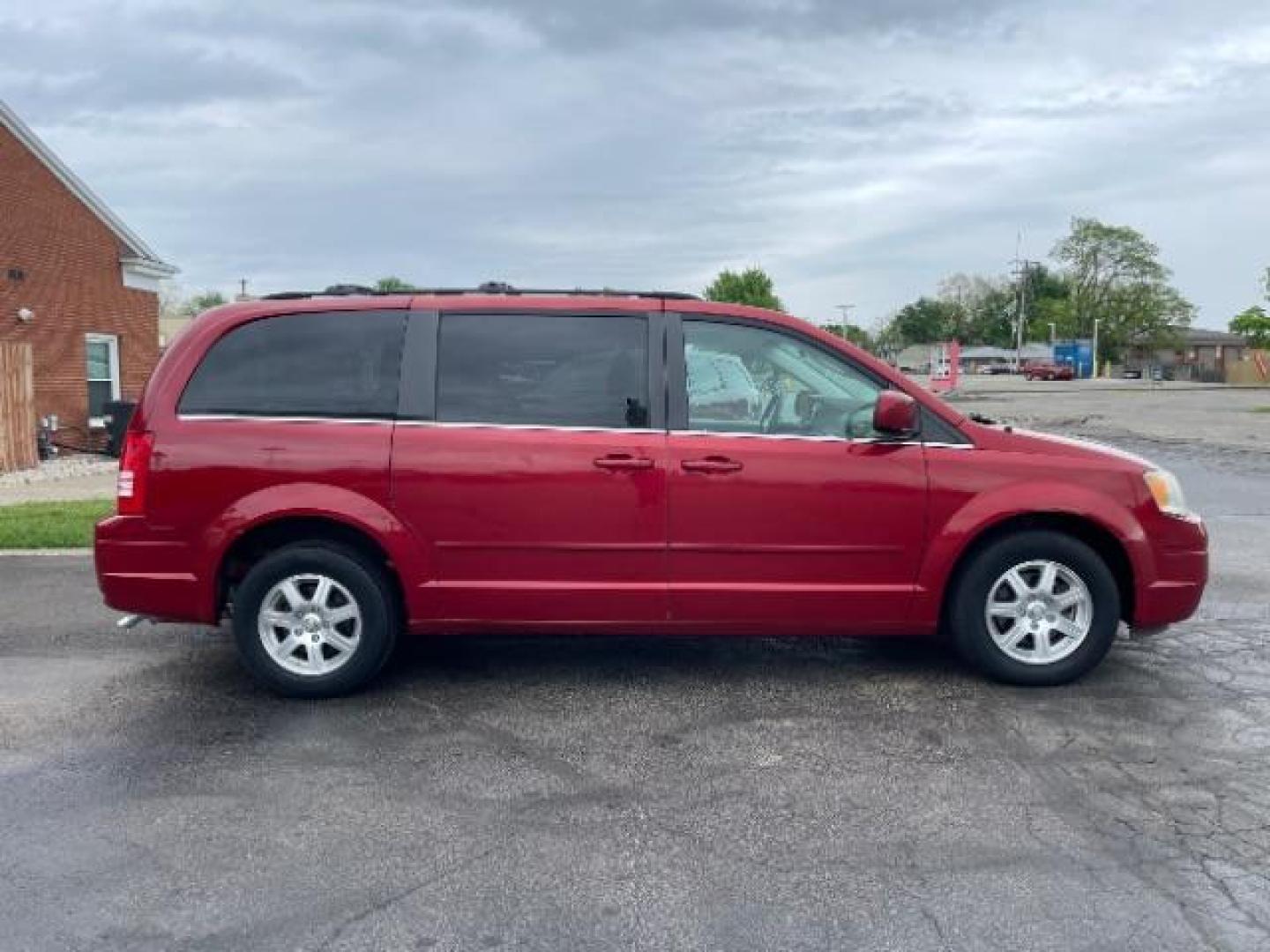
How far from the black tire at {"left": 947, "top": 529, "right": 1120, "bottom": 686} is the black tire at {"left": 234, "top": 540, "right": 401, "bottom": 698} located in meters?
2.71

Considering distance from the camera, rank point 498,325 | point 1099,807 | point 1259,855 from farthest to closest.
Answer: point 498,325 < point 1099,807 < point 1259,855

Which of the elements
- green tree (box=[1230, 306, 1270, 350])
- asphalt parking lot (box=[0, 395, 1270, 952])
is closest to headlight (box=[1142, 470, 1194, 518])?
asphalt parking lot (box=[0, 395, 1270, 952])

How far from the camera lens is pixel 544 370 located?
189 inches

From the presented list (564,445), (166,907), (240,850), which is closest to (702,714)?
(564,445)

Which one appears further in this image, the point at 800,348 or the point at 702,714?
the point at 800,348

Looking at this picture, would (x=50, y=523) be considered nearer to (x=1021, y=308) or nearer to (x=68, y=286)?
(x=68, y=286)

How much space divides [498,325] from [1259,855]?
3646 mm

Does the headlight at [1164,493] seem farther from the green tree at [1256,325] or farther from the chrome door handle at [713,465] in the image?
the green tree at [1256,325]

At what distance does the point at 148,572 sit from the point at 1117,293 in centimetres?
10838

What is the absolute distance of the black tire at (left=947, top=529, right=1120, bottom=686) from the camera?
15.6 feet

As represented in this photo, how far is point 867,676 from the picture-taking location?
5082 millimetres

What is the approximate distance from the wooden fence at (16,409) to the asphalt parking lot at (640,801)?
10982 mm

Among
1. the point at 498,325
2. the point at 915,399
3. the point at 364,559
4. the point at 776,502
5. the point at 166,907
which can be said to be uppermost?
the point at 498,325

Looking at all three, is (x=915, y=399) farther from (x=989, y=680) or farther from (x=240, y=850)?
(x=240, y=850)
